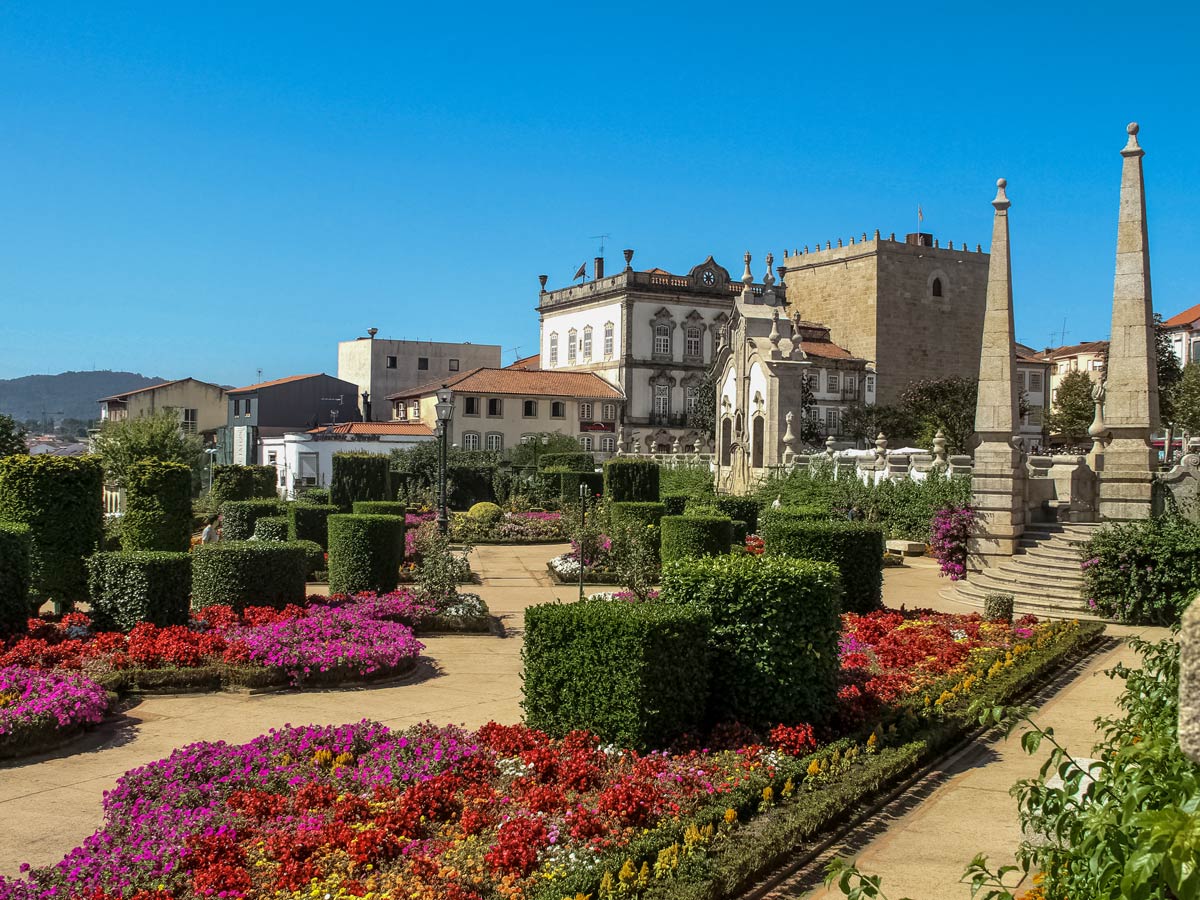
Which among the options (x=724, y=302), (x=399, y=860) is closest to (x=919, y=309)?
(x=724, y=302)

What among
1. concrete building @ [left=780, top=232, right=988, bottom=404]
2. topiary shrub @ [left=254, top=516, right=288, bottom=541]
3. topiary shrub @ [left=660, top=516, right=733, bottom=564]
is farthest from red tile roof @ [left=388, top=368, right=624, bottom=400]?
topiary shrub @ [left=660, top=516, right=733, bottom=564]

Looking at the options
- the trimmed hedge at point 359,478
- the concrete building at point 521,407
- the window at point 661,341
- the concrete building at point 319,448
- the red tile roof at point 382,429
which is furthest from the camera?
the window at point 661,341

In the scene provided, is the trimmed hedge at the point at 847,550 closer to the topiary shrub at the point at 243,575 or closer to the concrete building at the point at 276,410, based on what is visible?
the topiary shrub at the point at 243,575

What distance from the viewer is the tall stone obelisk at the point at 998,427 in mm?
16938

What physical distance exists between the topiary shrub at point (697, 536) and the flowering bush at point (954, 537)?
12.2 feet

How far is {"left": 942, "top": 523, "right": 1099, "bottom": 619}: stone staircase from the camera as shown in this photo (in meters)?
15.4

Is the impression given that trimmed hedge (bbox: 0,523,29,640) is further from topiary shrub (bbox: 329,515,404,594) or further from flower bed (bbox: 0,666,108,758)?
topiary shrub (bbox: 329,515,404,594)

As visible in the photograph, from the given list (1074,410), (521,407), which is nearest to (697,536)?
(521,407)

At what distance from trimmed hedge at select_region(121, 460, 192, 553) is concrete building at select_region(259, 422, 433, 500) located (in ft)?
87.0

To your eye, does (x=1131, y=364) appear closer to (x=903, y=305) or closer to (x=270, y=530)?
(x=270, y=530)

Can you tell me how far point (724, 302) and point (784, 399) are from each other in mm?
33940

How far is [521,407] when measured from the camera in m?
57.5

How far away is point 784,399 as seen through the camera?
100 feet

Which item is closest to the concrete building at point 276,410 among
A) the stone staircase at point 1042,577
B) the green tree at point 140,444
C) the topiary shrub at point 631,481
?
the green tree at point 140,444
